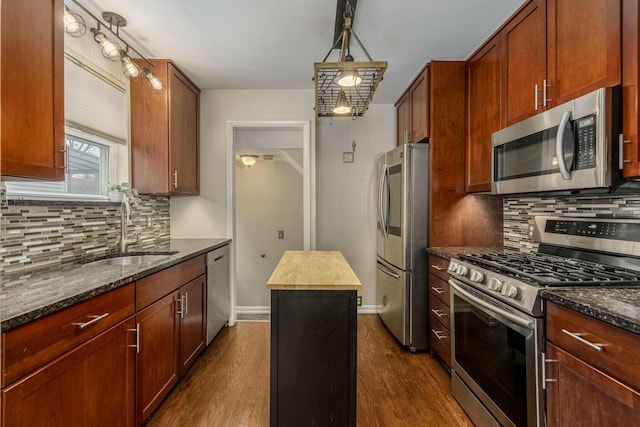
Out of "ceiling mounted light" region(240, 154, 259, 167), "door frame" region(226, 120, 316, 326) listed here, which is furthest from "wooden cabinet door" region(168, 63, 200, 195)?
"ceiling mounted light" region(240, 154, 259, 167)

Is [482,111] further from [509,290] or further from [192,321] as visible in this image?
[192,321]

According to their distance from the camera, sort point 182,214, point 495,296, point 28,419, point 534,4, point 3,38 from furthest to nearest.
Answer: point 182,214 → point 534,4 → point 495,296 → point 3,38 → point 28,419

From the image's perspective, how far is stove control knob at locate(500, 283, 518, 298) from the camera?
1347 mm

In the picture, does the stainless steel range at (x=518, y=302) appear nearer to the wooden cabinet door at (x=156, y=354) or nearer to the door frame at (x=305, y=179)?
the door frame at (x=305, y=179)

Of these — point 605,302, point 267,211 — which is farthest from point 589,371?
point 267,211

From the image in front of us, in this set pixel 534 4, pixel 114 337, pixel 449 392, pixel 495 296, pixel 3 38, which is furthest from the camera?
pixel 449 392

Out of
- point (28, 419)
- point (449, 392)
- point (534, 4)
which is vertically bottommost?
point (449, 392)

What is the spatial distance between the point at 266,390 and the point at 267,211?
2.61 m

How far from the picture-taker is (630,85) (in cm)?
126

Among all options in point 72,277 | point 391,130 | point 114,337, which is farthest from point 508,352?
point 391,130

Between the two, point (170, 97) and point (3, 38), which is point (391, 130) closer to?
point (170, 97)

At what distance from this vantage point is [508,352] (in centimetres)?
144

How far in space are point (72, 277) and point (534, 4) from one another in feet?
9.39

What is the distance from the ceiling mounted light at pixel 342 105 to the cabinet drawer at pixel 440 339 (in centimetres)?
174
